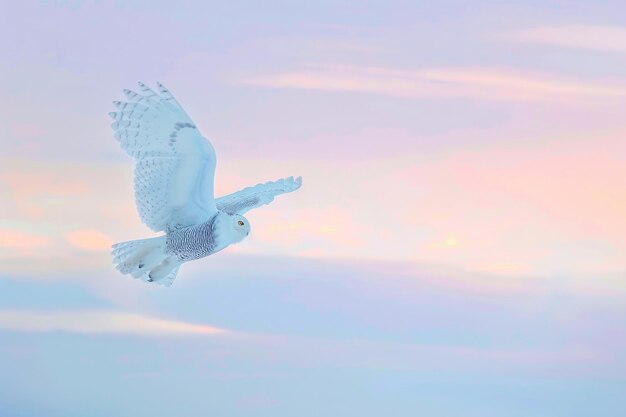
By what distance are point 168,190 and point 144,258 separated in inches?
45.9

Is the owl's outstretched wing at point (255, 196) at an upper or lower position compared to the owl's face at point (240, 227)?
upper

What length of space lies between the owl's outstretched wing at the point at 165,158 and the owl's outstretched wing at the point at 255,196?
142 centimetres

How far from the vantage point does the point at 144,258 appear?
25422mm

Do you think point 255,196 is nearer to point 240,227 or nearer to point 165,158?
point 240,227

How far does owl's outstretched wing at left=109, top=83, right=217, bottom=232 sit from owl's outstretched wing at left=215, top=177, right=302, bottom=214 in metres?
1.42

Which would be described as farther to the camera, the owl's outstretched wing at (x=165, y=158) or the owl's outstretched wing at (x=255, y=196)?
the owl's outstretched wing at (x=255, y=196)

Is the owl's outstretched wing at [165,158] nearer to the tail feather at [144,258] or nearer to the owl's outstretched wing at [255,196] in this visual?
the tail feather at [144,258]

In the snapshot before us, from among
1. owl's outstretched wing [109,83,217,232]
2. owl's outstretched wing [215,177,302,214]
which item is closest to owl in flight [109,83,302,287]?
owl's outstretched wing [109,83,217,232]

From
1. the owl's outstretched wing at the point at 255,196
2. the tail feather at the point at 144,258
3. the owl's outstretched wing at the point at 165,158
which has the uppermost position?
the owl's outstretched wing at the point at 255,196

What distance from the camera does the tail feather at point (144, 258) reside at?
83.4 feet

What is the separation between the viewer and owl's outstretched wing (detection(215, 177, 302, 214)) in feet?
87.7

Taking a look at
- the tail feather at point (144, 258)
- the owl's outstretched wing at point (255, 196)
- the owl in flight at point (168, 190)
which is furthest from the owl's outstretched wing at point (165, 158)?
the owl's outstretched wing at point (255, 196)

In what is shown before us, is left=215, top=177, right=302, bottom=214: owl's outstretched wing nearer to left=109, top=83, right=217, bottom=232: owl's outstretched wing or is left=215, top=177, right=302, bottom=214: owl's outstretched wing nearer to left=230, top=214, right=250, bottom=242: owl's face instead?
left=109, top=83, right=217, bottom=232: owl's outstretched wing

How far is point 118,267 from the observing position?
2541 centimetres
